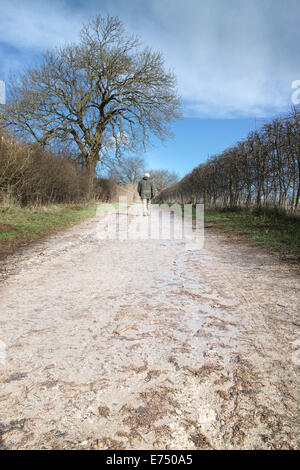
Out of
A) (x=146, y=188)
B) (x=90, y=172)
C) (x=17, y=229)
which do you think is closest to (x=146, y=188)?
(x=146, y=188)

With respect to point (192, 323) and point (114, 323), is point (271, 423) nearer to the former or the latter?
point (192, 323)

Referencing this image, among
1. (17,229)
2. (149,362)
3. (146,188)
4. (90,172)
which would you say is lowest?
(149,362)

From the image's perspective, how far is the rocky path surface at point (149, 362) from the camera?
107 cm

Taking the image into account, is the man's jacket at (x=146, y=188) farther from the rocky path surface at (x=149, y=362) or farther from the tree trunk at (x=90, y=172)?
the rocky path surface at (x=149, y=362)

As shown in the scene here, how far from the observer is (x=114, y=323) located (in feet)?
6.38

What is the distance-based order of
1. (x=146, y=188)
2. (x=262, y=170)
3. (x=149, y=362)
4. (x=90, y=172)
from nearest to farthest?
(x=149, y=362) → (x=262, y=170) → (x=146, y=188) → (x=90, y=172)

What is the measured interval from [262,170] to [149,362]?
9.81 meters

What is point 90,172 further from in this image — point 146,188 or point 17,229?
point 17,229

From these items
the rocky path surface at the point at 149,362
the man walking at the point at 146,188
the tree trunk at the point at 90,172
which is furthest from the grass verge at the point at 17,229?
the tree trunk at the point at 90,172

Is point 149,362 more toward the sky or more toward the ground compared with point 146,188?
more toward the ground

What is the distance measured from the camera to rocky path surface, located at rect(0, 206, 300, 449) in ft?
3.52

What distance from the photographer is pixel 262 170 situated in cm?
978

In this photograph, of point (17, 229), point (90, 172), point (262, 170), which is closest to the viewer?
point (17, 229)

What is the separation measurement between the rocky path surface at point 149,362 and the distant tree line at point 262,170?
6.11m
